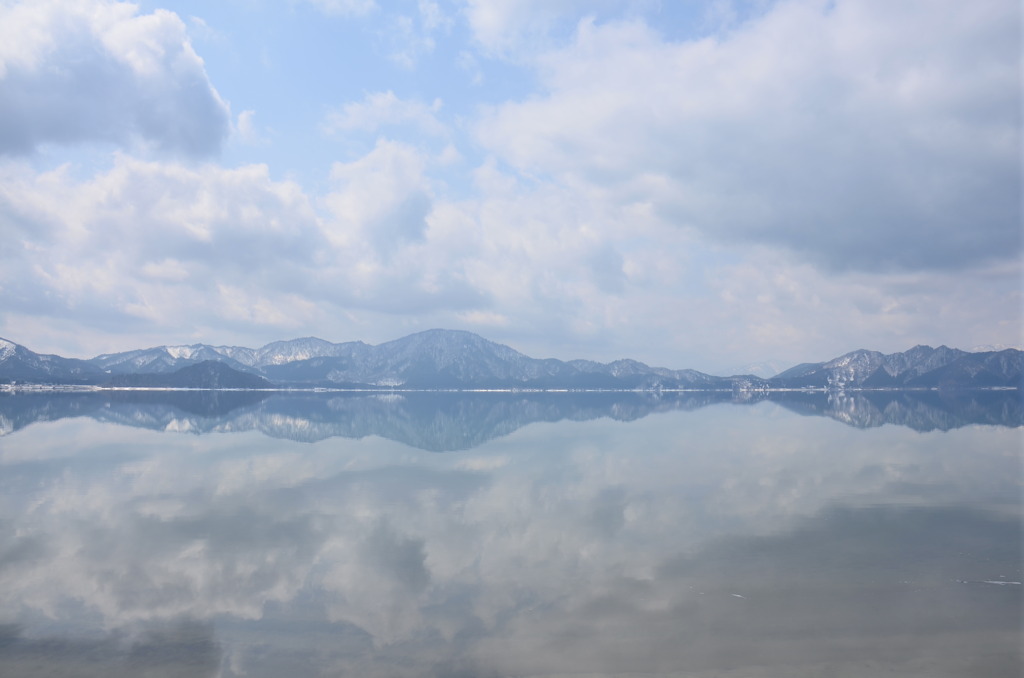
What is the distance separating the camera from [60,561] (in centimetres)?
2817

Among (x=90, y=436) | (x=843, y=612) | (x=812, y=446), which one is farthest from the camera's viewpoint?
(x=90, y=436)

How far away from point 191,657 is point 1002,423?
443 ft

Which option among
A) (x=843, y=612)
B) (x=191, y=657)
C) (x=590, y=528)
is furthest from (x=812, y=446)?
(x=191, y=657)

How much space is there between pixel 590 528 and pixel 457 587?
1180 cm

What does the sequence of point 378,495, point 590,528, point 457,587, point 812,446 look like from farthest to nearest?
point 812,446 → point 378,495 → point 590,528 → point 457,587

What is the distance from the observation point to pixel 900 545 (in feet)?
103

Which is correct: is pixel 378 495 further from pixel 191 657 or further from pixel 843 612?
pixel 843 612

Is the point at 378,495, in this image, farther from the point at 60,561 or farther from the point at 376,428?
the point at 376,428

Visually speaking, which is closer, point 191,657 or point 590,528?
point 191,657

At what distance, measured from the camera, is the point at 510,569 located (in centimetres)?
2752

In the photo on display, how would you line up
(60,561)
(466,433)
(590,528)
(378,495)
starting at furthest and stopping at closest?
1. (466,433)
2. (378,495)
3. (590,528)
4. (60,561)

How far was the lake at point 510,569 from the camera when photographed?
19.5 meters

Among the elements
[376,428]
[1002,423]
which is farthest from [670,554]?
[1002,423]

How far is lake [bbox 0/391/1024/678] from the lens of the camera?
63.9 feet
